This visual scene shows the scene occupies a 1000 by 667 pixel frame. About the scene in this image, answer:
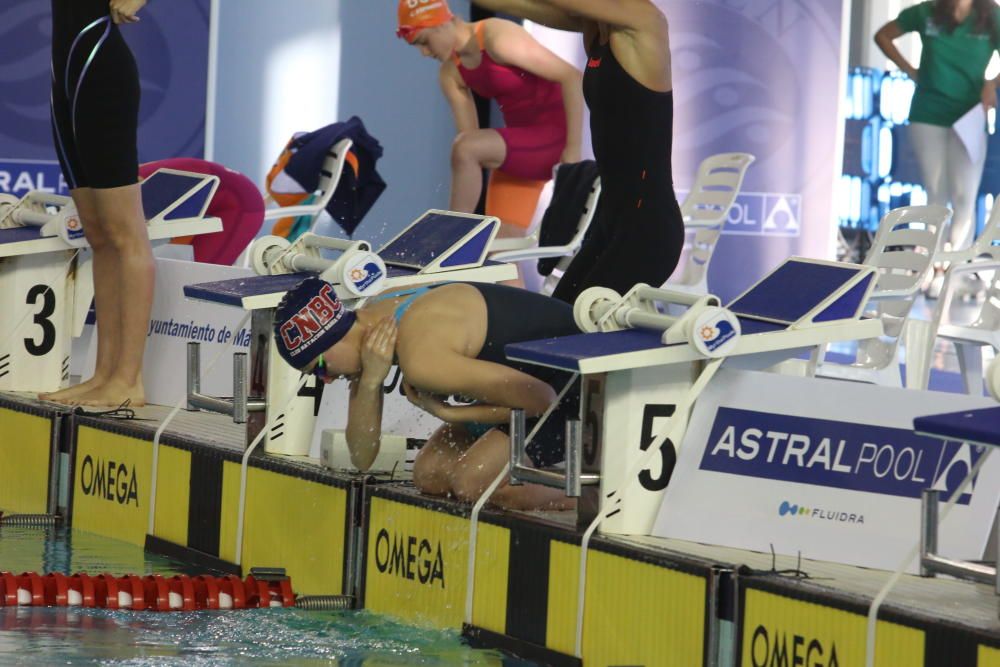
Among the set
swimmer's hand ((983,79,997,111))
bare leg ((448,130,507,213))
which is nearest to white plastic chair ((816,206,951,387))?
bare leg ((448,130,507,213))

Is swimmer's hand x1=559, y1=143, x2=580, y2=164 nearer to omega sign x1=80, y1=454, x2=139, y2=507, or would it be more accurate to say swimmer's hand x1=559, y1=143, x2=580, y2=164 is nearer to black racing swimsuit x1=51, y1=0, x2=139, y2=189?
black racing swimsuit x1=51, y1=0, x2=139, y2=189

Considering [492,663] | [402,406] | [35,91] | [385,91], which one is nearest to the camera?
[492,663]

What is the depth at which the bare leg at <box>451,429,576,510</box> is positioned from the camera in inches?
137

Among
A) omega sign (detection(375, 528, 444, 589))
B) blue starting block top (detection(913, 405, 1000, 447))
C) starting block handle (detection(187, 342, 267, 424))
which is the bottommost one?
omega sign (detection(375, 528, 444, 589))

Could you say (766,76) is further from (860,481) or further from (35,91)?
(860,481)

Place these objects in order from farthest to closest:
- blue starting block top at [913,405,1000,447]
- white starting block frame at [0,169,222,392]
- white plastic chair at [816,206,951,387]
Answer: white plastic chair at [816,206,951,387], white starting block frame at [0,169,222,392], blue starting block top at [913,405,1000,447]

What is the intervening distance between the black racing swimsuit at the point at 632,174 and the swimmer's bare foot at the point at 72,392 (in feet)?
5.78

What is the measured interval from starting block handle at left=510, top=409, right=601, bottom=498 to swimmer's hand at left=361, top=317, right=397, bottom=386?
1.28 ft

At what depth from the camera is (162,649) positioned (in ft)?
10.7

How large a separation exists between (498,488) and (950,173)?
4.75 meters

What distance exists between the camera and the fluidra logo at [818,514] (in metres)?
2.96

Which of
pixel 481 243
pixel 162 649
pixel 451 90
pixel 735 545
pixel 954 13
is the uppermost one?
pixel 954 13

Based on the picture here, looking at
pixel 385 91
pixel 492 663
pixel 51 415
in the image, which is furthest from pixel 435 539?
pixel 385 91

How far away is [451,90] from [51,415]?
2.74 meters
